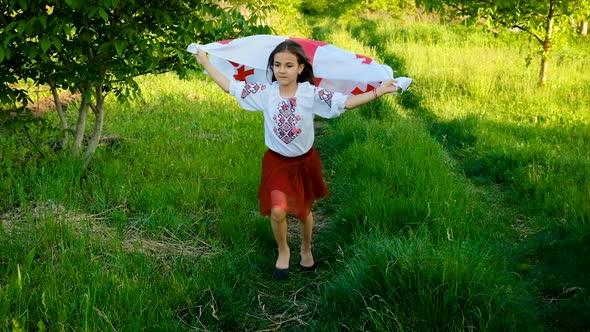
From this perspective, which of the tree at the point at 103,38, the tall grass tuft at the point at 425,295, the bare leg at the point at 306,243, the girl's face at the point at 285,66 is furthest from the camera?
the tree at the point at 103,38

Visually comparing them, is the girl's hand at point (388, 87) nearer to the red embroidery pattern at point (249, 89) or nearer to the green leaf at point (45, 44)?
the red embroidery pattern at point (249, 89)

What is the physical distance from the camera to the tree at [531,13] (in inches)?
366

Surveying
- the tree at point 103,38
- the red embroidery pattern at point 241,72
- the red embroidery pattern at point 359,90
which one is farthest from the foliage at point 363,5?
the red embroidery pattern at point 359,90

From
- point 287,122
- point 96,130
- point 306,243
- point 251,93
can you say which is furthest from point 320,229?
point 96,130

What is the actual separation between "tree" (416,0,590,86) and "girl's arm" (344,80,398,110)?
20.1ft

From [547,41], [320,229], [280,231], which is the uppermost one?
[547,41]

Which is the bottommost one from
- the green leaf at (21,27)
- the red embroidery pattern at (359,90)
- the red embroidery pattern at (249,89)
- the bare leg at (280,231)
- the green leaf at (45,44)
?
A: the bare leg at (280,231)

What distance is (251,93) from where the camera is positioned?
13.3 feet

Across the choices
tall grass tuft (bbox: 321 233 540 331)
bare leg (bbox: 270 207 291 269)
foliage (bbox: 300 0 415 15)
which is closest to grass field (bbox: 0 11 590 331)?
tall grass tuft (bbox: 321 233 540 331)

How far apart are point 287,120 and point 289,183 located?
1.39 feet

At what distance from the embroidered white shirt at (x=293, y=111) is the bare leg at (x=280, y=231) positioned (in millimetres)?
400

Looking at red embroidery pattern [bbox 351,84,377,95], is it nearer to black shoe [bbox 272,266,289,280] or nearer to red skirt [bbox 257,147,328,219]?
red skirt [bbox 257,147,328,219]

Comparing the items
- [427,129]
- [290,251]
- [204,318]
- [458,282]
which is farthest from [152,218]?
[427,129]

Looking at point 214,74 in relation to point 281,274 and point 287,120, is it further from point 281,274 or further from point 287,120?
point 281,274
